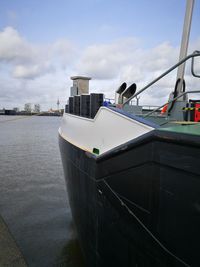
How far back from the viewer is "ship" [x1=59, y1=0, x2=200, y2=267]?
7.01 feet

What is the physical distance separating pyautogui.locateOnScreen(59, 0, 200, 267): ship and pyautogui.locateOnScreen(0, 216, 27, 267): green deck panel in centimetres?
132

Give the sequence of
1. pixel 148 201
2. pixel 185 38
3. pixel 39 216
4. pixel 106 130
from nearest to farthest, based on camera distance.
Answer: pixel 148 201 → pixel 106 130 → pixel 185 38 → pixel 39 216

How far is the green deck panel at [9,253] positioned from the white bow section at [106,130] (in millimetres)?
2376

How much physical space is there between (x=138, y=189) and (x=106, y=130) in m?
1.02

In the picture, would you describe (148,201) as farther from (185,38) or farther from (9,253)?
(185,38)

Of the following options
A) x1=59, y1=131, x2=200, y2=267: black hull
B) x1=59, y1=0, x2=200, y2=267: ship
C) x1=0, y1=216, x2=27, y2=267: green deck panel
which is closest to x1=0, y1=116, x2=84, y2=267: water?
x1=0, y1=216, x2=27, y2=267: green deck panel

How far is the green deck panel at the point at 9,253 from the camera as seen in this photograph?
4375 millimetres

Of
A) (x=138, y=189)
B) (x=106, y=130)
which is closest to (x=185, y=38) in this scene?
(x=106, y=130)

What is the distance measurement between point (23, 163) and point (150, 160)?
13.4 meters

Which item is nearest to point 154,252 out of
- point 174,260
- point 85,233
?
point 174,260

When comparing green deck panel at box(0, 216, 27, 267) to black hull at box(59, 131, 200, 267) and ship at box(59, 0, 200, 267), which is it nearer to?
ship at box(59, 0, 200, 267)

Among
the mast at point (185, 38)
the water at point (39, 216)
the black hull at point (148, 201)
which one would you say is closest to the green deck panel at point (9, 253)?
the water at point (39, 216)

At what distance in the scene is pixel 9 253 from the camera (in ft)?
15.3

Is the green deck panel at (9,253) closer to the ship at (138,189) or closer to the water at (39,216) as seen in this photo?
the water at (39,216)
